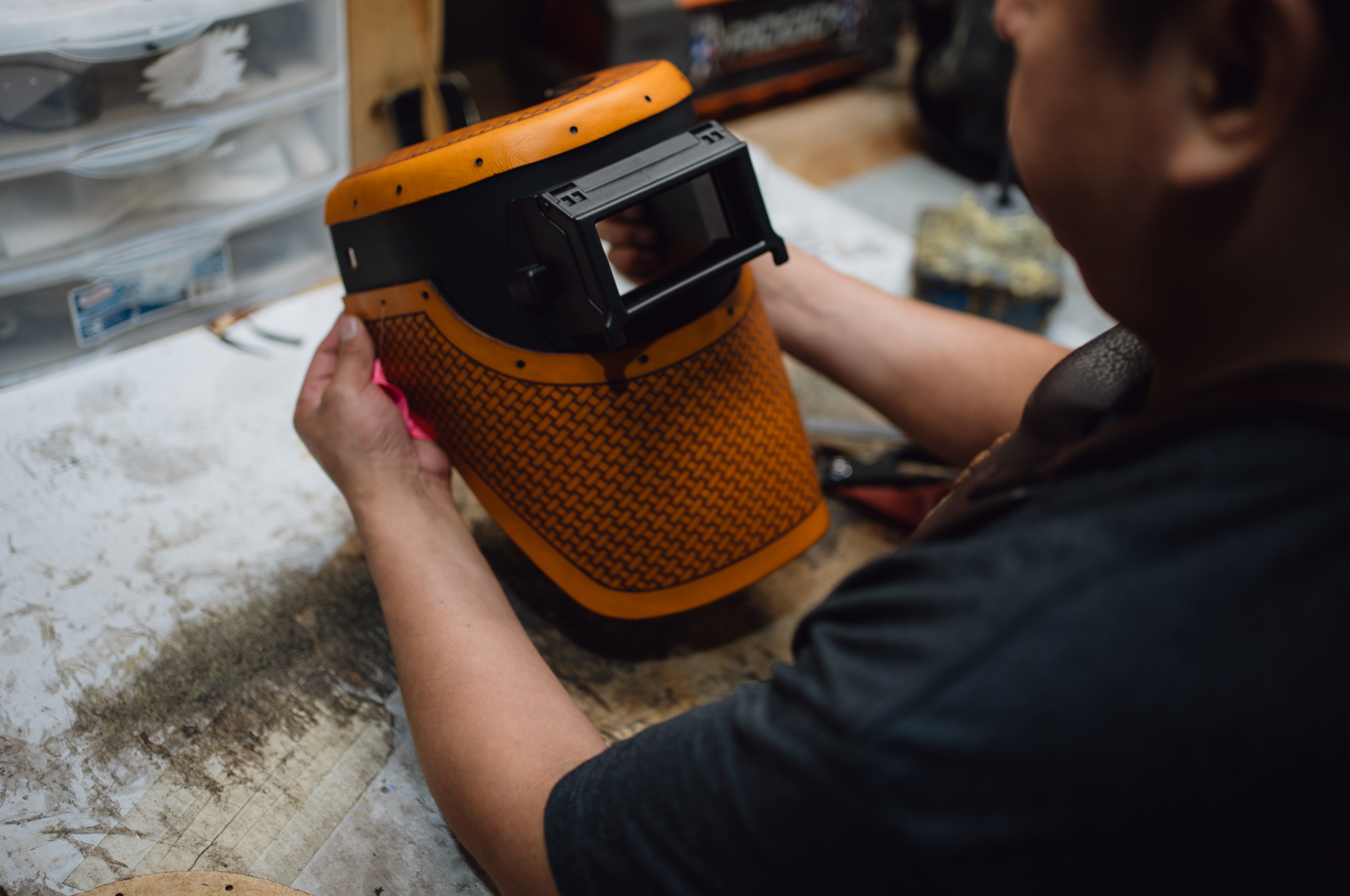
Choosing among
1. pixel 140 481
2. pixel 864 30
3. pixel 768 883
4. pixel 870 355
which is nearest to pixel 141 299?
pixel 140 481

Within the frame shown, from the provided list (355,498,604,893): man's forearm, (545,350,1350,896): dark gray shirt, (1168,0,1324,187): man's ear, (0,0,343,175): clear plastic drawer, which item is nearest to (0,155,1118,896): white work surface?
(355,498,604,893): man's forearm

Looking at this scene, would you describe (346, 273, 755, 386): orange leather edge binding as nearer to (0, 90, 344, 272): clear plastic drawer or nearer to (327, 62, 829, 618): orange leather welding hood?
(327, 62, 829, 618): orange leather welding hood

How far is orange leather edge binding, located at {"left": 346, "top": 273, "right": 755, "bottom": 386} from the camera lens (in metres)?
0.59

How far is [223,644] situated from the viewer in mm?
685

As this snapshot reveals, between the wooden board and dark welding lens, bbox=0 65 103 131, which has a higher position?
dark welding lens, bbox=0 65 103 131

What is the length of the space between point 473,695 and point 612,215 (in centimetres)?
32

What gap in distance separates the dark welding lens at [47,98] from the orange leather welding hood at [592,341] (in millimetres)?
324

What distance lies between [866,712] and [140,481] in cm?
76

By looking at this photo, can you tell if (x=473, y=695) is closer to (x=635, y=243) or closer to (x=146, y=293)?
(x=635, y=243)

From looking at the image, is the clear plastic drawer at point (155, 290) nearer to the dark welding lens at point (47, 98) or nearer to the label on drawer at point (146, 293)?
the label on drawer at point (146, 293)

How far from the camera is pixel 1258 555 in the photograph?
0.30 m

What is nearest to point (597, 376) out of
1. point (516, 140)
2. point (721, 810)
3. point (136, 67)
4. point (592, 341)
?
point (592, 341)

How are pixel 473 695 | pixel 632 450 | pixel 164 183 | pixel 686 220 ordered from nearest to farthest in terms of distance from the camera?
1. pixel 473 695
2. pixel 632 450
3. pixel 686 220
4. pixel 164 183

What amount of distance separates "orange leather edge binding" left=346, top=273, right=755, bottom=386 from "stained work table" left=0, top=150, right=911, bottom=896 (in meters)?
0.23
